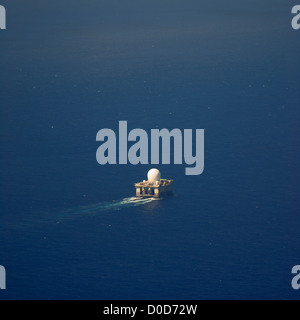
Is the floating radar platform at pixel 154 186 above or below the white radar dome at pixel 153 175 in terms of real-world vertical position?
below

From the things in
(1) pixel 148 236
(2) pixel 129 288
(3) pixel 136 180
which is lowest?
(2) pixel 129 288

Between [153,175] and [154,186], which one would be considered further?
[154,186]

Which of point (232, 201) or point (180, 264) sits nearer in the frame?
point (180, 264)

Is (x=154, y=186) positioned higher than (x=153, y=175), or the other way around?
(x=153, y=175)

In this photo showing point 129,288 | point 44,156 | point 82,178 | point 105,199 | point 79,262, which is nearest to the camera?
point 129,288

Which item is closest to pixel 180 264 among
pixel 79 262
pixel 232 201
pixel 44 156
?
pixel 79 262

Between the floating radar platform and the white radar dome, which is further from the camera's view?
the floating radar platform

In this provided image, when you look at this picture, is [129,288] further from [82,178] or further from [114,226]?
[82,178]

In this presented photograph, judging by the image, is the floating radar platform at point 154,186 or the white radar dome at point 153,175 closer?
the white radar dome at point 153,175
